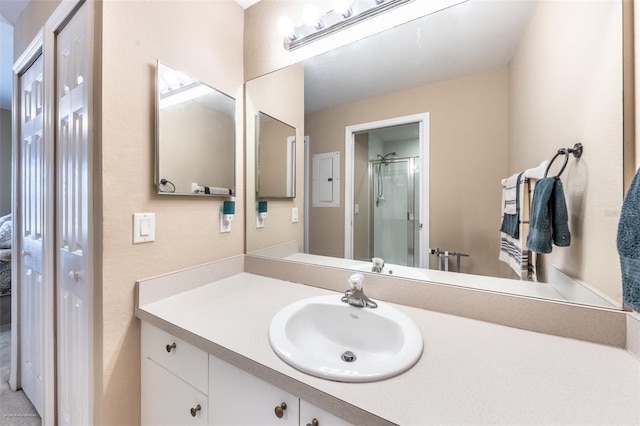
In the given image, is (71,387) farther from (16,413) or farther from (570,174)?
(570,174)

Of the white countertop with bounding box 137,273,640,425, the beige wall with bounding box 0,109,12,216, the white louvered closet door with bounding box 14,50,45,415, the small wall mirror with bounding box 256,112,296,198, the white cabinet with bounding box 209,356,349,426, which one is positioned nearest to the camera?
the white countertop with bounding box 137,273,640,425

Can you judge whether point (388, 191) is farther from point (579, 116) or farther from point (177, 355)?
point (177, 355)

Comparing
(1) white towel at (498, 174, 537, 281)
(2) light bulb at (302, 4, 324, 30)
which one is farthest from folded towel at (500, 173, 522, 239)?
(2) light bulb at (302, 4, 324, 30)

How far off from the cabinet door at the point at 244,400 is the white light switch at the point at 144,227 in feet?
1.76

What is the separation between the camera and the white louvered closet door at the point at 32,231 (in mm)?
1301

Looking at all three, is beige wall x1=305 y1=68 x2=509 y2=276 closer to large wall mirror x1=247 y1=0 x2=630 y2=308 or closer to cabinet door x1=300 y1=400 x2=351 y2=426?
large wall mirror x1=247 y1=0 x2=630 y2=308

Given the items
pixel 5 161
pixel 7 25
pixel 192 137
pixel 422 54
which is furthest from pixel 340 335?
pixel 5 161

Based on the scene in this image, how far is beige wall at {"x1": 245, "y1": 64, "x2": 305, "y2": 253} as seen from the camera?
53.4 inches

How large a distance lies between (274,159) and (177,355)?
3.33 feet

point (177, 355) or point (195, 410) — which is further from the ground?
point (177, 355)

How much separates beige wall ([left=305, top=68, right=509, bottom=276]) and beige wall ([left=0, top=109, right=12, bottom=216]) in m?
4.88

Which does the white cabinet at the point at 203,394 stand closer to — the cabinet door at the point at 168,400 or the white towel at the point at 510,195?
the cabinet door at the point at 168,400

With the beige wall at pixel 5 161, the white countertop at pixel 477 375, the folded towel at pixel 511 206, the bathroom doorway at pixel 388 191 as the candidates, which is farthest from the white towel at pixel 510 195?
the beige wall at pixel 5 161

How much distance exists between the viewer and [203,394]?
786 mm
